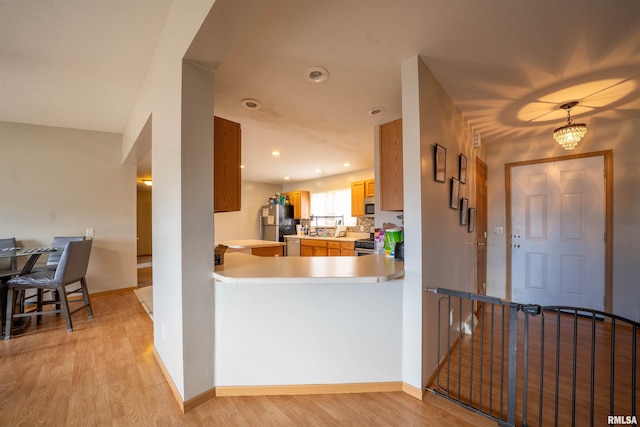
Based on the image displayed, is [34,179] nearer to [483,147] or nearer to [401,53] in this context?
[401,53]

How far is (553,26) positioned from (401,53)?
84cm

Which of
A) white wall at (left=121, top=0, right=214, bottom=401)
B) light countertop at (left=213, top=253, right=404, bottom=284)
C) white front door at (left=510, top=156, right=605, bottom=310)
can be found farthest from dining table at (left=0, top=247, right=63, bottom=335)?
white front door at (left=510, top=156, right=605, bottom=310)

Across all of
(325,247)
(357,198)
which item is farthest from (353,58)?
(325,247)

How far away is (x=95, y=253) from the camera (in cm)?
382

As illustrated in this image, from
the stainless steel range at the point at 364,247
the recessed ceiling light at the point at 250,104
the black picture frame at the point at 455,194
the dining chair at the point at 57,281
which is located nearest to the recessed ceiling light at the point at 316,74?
the recessed ceiling light at the point at 250,104

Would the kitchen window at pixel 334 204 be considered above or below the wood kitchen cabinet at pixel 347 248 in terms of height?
above

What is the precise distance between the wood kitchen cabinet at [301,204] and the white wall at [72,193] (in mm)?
3526

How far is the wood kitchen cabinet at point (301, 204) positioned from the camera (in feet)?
21.9

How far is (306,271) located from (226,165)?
0.99 m

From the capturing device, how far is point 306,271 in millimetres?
1761

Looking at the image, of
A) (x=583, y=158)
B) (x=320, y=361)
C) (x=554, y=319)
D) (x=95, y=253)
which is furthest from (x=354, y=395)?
(x=95, y=253)

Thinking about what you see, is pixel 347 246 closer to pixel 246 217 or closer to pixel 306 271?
pixel 246 217

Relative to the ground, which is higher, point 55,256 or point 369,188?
point 369,188

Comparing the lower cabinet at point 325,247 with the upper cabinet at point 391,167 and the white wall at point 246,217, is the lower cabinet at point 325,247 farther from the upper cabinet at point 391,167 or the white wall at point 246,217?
the upper cabinet at point 391,167
